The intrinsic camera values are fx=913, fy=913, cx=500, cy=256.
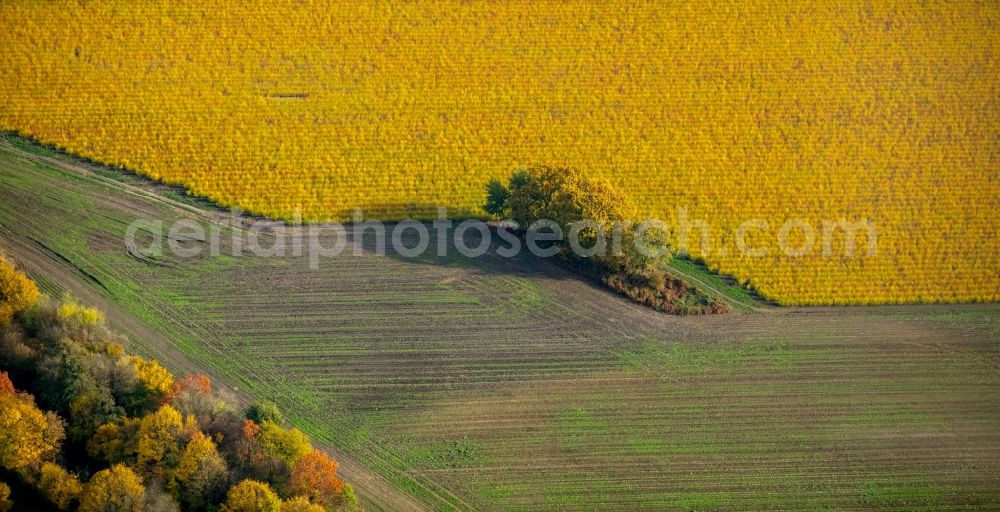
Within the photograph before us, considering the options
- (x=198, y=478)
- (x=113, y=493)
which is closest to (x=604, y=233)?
(x=198, y=478)

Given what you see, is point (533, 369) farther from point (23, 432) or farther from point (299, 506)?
point (23, 432)

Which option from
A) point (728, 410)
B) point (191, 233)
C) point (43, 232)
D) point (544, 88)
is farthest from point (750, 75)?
point (43, 232)

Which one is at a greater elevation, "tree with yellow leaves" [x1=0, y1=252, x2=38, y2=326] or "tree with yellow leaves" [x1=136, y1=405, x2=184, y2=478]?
"tree with yellow leaves" [x1=0, y1=252, x2=38, y2=326]

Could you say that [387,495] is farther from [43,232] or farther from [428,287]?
[43,232]

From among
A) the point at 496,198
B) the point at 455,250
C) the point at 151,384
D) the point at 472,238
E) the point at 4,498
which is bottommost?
the point at 4,498

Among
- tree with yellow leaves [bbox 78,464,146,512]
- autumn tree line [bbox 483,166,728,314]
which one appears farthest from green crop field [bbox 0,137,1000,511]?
tree with yellow leaves [bbox 78,464,146,512]

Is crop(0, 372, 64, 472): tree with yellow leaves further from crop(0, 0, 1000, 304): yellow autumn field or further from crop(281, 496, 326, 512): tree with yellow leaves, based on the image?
crop(0, 0, 1000, 304): yellow autumn field

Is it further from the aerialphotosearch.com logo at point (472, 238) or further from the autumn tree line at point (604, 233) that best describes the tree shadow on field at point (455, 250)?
the autumn tree line at point (604, 233)
